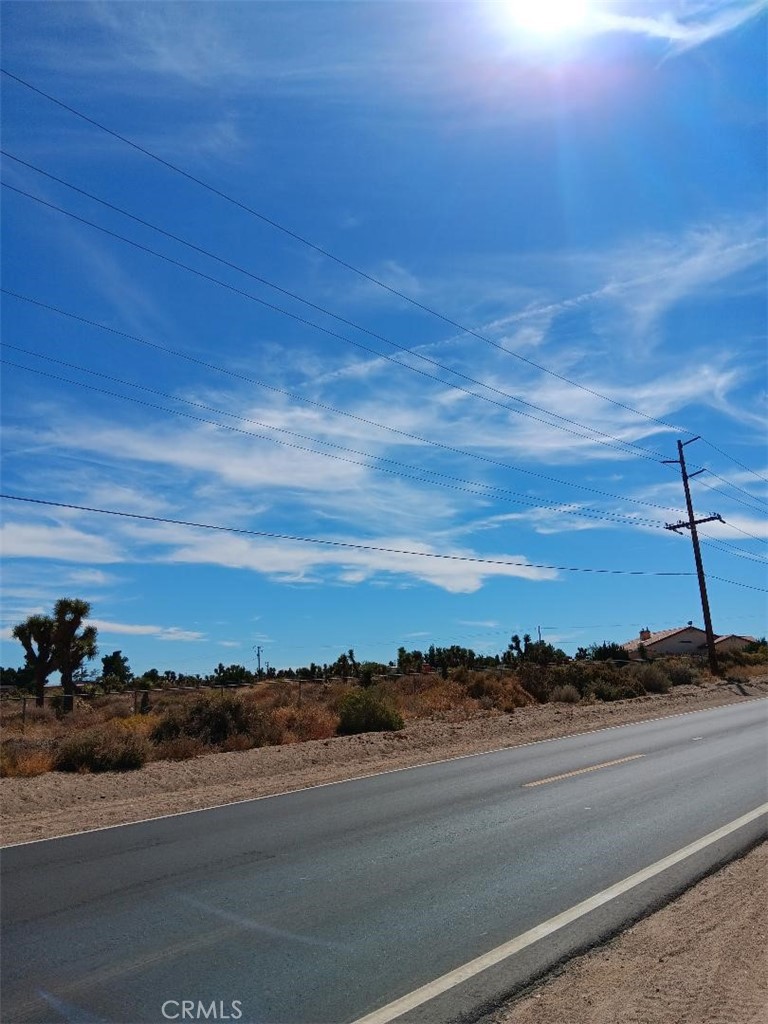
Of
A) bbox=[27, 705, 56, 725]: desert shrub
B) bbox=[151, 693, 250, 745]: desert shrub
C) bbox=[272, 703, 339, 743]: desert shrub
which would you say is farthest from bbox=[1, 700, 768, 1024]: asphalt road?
bbox=[27, 705, 56, 725]: desert shrub

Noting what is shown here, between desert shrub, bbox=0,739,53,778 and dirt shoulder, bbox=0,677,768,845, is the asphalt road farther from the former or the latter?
desert shrub, bbox=0,739,53,778

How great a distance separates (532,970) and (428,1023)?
41.5 inches

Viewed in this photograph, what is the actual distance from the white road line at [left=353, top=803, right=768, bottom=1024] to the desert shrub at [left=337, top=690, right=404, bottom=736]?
50.1ft

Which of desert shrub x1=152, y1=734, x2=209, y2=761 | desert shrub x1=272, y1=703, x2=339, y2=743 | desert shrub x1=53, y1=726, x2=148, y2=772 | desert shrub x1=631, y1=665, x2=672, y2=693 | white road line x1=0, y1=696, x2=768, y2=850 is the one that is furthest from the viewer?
desert shrub x1=631, y1=665, x2=672, y2=693

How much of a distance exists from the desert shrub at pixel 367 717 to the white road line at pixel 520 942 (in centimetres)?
1528

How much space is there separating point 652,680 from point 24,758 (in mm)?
31515

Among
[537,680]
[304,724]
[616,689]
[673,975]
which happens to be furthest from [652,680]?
[673,975]

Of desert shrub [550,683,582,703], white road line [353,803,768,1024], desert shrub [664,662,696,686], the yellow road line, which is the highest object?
desert shrub [664,662,696,686]

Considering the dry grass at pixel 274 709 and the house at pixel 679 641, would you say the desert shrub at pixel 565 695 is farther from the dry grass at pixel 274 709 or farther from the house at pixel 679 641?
the house at pixel 679 641

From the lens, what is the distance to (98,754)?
663 inches

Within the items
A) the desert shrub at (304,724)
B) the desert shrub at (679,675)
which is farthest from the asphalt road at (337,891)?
the desert shrub at (679,675)

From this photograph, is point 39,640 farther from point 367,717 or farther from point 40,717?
point 367,717

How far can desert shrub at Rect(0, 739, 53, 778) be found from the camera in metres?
16.2

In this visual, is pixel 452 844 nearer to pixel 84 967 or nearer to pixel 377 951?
pixel 377 951
